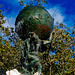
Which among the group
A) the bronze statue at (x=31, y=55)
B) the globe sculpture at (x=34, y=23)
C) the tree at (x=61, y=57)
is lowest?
the bronze statue at (x=31, y=55)

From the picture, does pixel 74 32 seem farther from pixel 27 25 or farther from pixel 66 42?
pixel 27 25

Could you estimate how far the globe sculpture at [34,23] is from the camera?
5.46 metres

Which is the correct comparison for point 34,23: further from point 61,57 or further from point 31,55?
point 61,57

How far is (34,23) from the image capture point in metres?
5.47

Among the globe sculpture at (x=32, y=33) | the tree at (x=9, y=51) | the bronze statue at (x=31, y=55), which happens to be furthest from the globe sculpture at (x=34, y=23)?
the tree at (x=9, y=51)

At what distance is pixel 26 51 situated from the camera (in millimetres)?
5199

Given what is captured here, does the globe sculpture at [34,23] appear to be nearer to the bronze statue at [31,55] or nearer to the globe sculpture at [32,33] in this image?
the globe sculpture at [32,33]

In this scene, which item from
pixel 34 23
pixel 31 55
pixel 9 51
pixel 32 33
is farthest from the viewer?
pixel 9 51

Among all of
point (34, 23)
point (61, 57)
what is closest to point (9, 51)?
point (61, 57)

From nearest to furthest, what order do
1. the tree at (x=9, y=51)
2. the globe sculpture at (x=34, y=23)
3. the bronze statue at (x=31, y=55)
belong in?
the bronze statue at (x=31, y=55) < the globe sculpture at (x=34, y=23) < the tree at (x=9, y=51)

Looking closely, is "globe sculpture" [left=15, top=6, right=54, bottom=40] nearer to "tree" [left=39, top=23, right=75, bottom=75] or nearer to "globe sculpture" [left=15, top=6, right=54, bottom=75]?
"globe sculpture" [left=15, top=6, right=54, bottom=75]

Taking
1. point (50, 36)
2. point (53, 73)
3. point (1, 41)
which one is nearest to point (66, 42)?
point (53, 73)

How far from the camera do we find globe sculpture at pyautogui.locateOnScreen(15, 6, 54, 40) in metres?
5.46

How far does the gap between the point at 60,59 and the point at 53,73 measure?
5.70 ft
